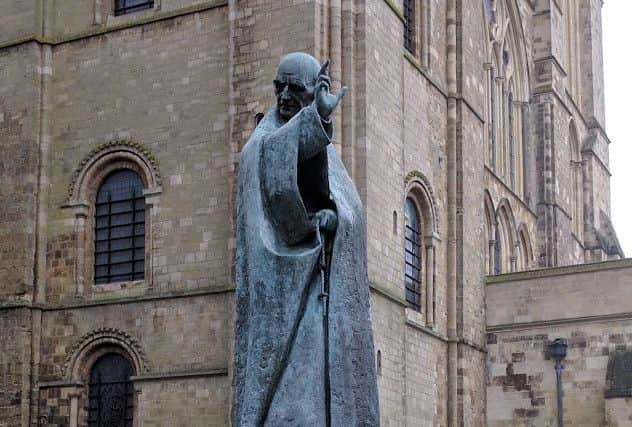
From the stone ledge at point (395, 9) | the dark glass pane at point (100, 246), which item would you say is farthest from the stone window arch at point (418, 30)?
the dark glass pane at point (100, 246)

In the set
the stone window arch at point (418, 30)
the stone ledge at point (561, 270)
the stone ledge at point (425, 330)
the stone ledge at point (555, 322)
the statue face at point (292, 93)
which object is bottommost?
the statue face at point (292, 93)

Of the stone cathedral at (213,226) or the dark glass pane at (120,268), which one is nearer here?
the stone cathedral at (213,226)

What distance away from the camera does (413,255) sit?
95.1 ft

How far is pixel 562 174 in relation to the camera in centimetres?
4169

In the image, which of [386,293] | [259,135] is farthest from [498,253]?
[259,135]

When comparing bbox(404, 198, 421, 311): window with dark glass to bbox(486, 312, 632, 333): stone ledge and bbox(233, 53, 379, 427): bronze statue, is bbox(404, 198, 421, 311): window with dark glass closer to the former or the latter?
bbox(486, 312, 632, 333): stone ledge

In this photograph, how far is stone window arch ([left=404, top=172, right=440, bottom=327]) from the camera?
95.3 feet

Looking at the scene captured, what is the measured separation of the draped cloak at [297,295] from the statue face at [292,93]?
261 mm

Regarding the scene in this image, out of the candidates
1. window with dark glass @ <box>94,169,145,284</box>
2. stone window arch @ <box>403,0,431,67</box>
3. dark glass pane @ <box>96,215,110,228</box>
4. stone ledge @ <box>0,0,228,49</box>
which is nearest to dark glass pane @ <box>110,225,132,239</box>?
window with dark glass @ <box>94,169,145,284</box>

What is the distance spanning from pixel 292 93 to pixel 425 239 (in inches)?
910

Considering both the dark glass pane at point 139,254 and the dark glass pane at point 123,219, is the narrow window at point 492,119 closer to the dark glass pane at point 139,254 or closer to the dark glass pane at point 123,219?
the dark glass pane at point 123,219

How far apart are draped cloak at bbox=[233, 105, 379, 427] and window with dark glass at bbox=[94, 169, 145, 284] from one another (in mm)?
19198

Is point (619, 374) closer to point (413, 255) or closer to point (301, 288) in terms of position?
point (413, 255)

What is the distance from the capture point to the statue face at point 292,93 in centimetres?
655
